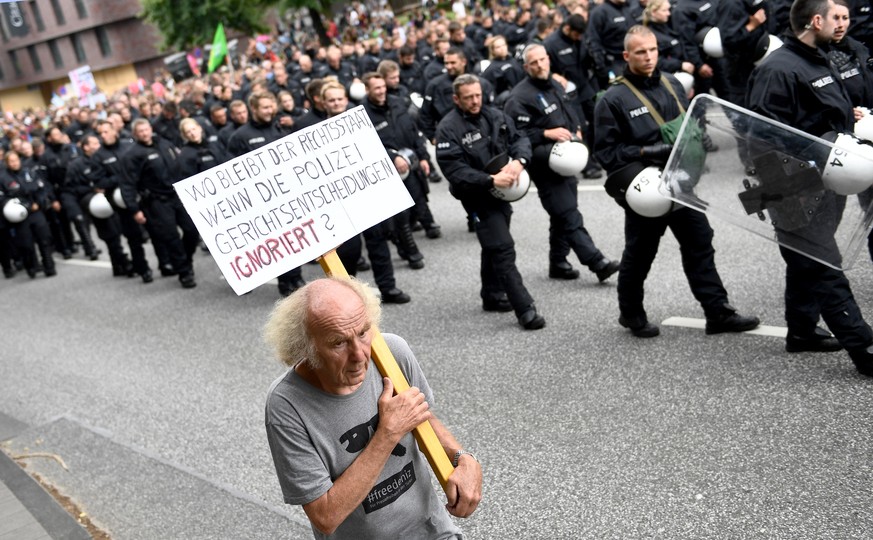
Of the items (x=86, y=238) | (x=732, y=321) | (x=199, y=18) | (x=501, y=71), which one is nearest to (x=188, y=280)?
(x=86, y=238)

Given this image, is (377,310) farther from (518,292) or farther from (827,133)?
(518,292)

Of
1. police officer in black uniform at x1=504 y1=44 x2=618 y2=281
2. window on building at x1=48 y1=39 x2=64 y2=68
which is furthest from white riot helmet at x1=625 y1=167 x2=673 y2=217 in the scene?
window on building at x1=48 y1=39 x2=64 y2=68

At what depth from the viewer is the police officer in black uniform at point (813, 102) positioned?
4973mm

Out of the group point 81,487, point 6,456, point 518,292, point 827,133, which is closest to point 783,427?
point 827,133

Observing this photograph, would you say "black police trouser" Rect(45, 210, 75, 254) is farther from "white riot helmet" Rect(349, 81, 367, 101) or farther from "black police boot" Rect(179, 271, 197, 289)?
"white riot helmet" Rect(349, 81, 367, 101)

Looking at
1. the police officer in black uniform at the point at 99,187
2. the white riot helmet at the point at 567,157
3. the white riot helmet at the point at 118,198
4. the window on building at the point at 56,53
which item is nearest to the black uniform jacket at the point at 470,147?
the white riot helmet at the point at 567,157

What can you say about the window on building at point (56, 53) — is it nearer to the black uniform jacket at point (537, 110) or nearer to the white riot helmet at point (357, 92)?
the white riot helmet at point (357, 92)

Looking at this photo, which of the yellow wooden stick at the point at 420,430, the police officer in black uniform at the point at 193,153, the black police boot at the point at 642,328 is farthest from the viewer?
the police officer in black uniform at the point at 193,153

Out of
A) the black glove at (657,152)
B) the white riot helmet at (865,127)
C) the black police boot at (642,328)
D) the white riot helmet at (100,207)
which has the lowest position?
the black police boot at (642,328)

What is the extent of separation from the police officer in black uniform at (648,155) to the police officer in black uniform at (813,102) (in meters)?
0.76

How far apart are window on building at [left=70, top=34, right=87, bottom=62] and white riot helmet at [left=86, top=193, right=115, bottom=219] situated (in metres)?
58.9

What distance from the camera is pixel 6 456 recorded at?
638cm

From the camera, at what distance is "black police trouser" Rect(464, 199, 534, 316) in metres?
7.11

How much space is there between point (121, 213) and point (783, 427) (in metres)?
9.90
